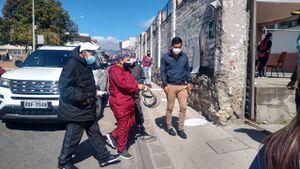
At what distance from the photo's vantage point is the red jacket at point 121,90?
17.2 feet

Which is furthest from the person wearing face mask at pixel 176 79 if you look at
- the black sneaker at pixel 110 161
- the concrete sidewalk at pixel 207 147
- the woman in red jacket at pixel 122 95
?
the black sneaker at pixel 110 161

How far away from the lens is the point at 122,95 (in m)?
5.32

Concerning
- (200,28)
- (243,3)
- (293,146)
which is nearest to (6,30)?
(200,28)

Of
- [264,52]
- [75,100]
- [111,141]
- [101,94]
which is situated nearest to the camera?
[75,100]

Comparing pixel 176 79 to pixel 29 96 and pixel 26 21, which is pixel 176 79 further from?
pixel 26 21

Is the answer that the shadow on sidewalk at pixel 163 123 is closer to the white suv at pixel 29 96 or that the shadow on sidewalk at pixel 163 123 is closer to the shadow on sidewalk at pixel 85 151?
the shadow on sidewalk at pixel 85 151

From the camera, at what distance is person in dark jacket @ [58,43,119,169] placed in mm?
4562

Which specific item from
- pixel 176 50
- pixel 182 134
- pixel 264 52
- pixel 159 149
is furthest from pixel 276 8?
pixel 159 149

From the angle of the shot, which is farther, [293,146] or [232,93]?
[232,93]

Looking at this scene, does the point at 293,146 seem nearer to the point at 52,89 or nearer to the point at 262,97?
the point at 262,97

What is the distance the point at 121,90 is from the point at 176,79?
4.94ft

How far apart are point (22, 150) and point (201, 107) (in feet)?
15.4

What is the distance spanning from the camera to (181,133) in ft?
21.0

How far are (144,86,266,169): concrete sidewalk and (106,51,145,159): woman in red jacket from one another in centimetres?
64
